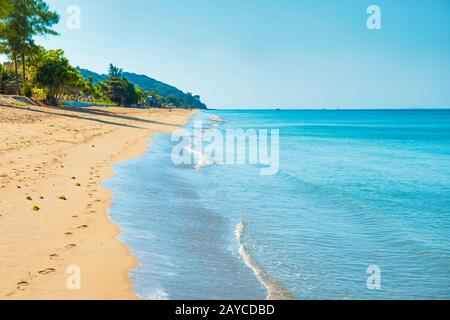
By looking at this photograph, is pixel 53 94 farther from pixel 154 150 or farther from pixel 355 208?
pixel 355 208

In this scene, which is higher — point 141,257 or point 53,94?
point 53,94

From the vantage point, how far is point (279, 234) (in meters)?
9.59

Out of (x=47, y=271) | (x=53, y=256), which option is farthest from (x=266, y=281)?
(x=53, y=256)

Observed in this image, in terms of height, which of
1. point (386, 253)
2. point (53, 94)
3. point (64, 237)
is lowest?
point (386, 253)

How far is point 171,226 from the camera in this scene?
9.69 metres

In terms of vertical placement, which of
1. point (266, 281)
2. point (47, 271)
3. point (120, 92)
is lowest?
point (266, 281)

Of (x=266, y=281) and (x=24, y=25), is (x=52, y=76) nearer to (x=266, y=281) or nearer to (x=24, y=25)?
(x=24, y=25)

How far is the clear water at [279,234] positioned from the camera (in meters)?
6.64

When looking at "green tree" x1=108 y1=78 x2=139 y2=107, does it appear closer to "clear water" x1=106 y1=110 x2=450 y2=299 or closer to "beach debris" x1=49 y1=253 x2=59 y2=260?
"clear water" x1=106 y1=110 x2=450 y2=299

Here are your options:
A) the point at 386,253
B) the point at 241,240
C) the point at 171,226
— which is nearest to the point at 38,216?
the point at 171,226

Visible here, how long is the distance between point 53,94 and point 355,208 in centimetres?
5738

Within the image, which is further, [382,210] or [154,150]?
[154,150]
